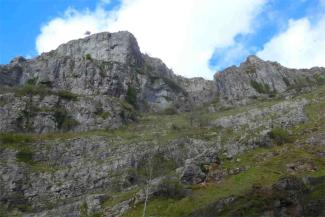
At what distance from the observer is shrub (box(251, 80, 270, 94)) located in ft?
505

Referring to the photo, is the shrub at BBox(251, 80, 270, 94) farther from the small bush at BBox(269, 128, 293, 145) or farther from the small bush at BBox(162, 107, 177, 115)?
the small bush at BBox(269, 128, 293, 145)

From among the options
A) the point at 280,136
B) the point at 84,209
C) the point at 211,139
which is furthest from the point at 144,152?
the point at 280,136

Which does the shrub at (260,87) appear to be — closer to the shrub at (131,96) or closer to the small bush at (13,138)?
the shrub at (131,96)

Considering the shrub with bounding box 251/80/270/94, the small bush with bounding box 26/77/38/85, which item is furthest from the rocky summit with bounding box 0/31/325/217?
the shrub with bounding box 251/80/270/94

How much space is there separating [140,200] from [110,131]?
1613 inches

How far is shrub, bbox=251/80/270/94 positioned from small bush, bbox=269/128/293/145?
236 ft

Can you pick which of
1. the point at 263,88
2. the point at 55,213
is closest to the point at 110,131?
the point at 55,213

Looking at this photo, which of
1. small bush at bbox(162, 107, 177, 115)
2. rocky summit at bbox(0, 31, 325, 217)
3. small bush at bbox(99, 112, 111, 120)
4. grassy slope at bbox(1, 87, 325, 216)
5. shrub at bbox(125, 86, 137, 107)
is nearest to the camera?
rocky summit at bbox(0, 31, 325, 217)

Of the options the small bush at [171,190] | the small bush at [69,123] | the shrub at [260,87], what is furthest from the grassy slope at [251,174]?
the shrub at [260,87]

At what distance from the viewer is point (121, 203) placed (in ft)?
209

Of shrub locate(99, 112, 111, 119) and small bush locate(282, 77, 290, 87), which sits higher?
small bush locate(282, 77, 290, 87)

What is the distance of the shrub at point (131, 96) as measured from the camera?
142500 mm

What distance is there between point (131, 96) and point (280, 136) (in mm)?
72202

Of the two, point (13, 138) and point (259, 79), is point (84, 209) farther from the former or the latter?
point (259, 79)
